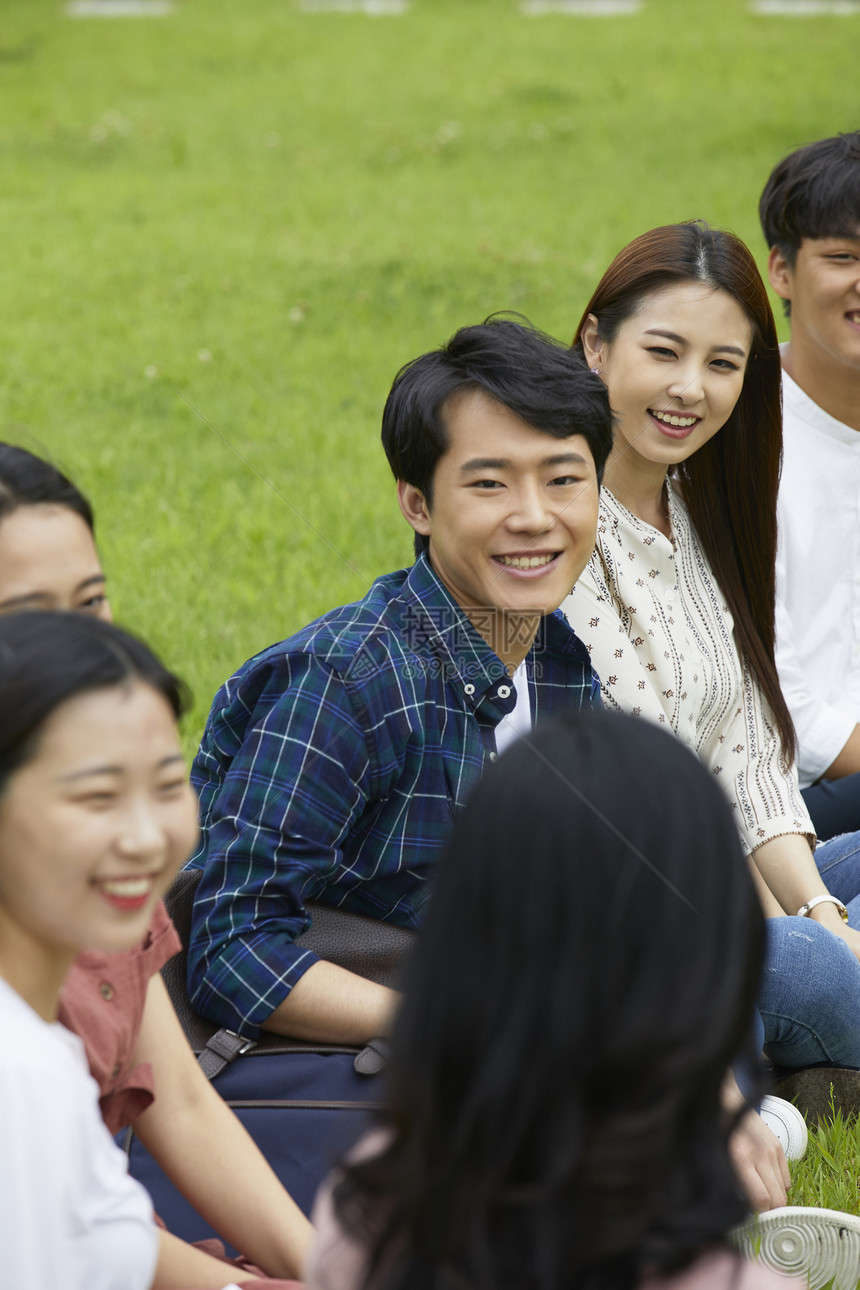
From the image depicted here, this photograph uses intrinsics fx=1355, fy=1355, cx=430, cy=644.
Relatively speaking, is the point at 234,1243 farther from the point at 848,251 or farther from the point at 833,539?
the point at 848,251

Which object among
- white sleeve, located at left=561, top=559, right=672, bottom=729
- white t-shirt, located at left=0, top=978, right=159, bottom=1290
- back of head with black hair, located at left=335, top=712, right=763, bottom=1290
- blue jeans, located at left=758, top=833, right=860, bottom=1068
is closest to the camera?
back of head with black hair, located at left=335, top=712, right=763, bottom=1290

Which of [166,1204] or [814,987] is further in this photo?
[814,987]

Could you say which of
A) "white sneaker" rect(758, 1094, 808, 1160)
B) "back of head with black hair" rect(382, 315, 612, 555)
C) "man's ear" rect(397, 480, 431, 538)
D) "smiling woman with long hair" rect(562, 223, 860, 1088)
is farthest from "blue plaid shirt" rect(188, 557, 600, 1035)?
"white sneaker" rect(758, 1094, 808, 1160)

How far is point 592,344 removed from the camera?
292cm

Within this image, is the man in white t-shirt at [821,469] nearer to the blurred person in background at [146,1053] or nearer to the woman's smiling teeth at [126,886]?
the blurred person in background at [146,1053]

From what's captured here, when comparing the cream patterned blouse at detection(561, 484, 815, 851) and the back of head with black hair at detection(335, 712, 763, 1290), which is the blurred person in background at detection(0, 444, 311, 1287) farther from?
the cream patterned blouse at detection(561, 484, 815, 851)

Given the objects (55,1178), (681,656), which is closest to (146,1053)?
(55,1178)

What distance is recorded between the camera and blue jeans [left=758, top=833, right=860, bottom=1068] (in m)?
2.49

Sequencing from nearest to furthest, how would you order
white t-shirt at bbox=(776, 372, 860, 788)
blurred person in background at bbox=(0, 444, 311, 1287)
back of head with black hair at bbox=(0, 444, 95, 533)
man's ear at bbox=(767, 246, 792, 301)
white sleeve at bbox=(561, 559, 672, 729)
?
blurred person in background at bbox=(0, 444, 311, 1287)
back of head with black hair at bbox=(0, 444, 95, 533)
white sleeve at bbox=(561, 559, 672, 729)
white t-shirt at bbox=(776, 372, 860, 788)
man's ear at bbox=(767, 246, 792, 301)

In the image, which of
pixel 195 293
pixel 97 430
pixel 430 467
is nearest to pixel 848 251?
pixel 430 467

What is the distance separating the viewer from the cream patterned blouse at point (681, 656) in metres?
2.69

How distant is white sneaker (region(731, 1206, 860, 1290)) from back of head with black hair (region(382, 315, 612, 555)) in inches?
49.7

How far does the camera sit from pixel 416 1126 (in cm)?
115

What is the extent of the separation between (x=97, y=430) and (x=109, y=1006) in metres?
4.41
